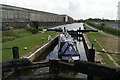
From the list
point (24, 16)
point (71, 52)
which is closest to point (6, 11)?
point (24, 16)

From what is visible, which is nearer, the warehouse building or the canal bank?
the canal bank

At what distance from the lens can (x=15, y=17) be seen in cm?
5825

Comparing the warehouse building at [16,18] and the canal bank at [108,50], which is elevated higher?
the warehouse building at [16,18]

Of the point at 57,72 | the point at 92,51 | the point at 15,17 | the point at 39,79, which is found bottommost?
the point at 39,79

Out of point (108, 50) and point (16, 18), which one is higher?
point (16, 18)

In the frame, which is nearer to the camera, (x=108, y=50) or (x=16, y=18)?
(x=108, y=50)

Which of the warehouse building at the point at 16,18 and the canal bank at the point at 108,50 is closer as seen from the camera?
the canal bank at the point at 108,50

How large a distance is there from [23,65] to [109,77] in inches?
Answer: 169

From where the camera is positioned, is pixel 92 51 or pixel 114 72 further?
pixel 92 51

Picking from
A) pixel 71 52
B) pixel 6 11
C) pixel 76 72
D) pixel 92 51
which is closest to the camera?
pixel 76 72

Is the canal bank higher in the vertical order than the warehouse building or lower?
lower

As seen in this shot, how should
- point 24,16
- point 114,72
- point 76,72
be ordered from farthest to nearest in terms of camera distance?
point 24,16 < point 76,72 < point 114,72

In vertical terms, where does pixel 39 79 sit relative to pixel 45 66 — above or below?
below

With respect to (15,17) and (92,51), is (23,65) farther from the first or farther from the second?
(15,17)
